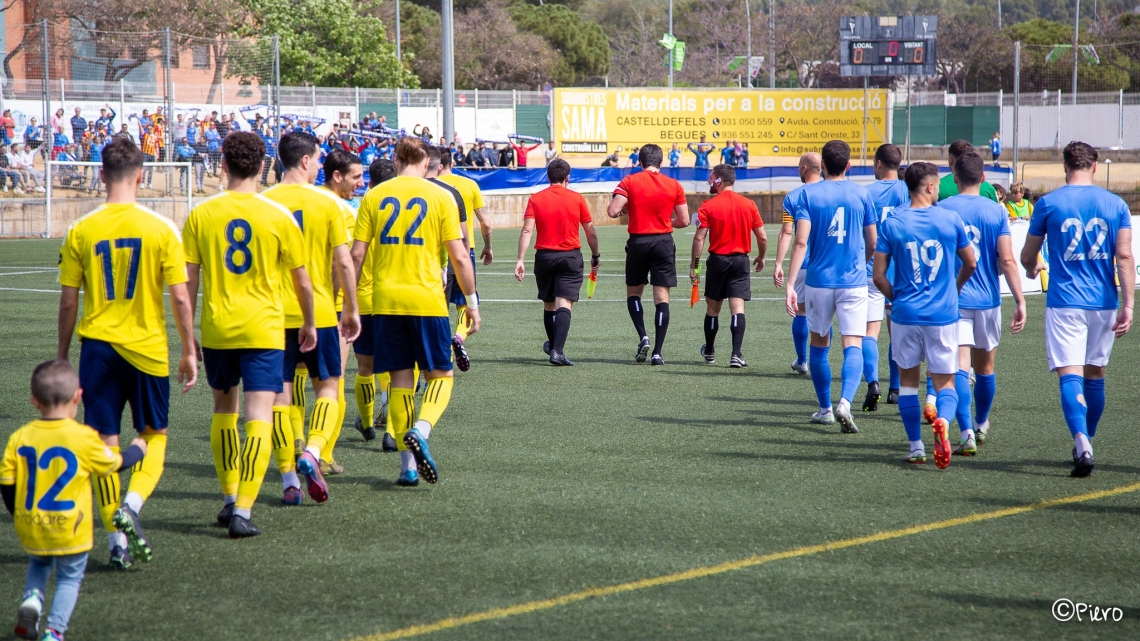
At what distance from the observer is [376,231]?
6629 millimetres

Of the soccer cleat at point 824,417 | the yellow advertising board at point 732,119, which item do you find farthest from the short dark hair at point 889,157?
the yellow advertising board at point 732,119

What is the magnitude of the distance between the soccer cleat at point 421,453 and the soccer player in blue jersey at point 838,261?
316 centimetres

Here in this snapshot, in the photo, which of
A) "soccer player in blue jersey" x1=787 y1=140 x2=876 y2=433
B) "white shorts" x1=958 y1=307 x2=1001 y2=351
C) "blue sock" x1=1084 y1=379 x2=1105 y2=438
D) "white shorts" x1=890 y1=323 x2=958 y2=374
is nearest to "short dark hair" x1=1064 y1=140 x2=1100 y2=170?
"white shorts" x1=958 y1=307 x2=1001 y2=351

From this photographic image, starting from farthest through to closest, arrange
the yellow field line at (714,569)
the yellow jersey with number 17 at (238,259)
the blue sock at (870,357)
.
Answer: the blue sock at (870,357) → the yellow jersey with number 17 at (238,259) → the yellow field line at (714,569)

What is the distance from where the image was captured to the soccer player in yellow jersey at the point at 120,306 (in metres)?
5.09

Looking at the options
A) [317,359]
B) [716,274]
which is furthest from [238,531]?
[716,274]

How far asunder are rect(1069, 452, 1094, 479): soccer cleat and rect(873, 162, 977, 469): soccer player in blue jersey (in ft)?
2.55

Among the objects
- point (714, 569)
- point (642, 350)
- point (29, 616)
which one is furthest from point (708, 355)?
point (29, 616)

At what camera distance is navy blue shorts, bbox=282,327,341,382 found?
6.43 meters

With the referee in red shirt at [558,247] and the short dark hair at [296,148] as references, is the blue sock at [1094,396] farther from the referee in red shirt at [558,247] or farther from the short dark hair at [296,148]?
the referee in red shirt at [558,247]

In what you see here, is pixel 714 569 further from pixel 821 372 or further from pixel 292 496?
pixel 821 372

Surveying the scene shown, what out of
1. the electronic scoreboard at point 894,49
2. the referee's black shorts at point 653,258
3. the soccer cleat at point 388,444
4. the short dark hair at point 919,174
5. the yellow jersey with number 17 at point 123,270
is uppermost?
the electronic scoreboard at point 894,49

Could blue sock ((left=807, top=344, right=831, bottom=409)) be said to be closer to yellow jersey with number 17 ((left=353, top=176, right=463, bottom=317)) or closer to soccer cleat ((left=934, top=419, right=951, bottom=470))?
soccer cleat ((left=934, top=419, right=951, bottom=470))

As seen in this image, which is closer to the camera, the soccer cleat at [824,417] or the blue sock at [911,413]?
the blue sock at [911,413]
